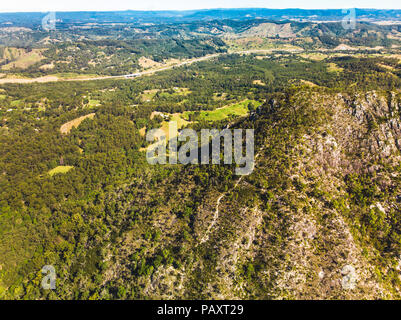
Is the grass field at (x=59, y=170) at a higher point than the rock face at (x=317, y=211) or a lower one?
lower

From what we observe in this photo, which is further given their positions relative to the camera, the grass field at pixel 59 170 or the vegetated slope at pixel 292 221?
the grass field at pixel 59 170

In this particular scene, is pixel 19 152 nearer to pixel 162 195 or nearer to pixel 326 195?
pixel 162 195

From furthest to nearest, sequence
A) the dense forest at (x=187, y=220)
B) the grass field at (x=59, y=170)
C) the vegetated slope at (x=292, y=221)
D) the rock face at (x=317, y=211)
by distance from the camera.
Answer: the grass field at (x=59, y=170)
the dense forest at (x=187, y=220)
the vegetated slope at (x=292, y=221)
the rock face at (x=317, y=211)

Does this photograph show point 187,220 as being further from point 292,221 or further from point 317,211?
point 317,211

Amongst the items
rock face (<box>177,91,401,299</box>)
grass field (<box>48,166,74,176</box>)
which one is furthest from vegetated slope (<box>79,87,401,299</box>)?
grass field (<box>48,166,74,176</box>)

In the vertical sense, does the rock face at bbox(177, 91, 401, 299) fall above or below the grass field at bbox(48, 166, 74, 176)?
above

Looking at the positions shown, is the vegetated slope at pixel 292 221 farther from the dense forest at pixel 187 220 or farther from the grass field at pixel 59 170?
the grass field at pixel 59 170

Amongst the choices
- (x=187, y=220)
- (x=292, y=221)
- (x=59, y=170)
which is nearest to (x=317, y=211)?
(x=292, y=221)

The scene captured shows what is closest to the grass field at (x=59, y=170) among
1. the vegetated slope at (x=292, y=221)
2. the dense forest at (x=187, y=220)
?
the dense forest at (x=187, y=220)

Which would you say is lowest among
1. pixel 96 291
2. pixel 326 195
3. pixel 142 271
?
pixel 96 291

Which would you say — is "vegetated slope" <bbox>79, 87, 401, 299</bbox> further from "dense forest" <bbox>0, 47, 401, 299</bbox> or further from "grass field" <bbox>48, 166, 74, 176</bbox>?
"grass field" <bbox>48, 166, 74, 176</bbox>

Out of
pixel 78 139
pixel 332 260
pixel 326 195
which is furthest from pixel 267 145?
pixel 78 139
